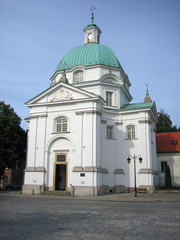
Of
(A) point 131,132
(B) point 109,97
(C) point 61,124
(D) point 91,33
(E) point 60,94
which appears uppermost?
(D) point 91,33

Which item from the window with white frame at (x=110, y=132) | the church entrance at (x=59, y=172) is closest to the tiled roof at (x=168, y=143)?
the window with white frame at (x=110, y=132)

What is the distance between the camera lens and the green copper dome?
33.9 m

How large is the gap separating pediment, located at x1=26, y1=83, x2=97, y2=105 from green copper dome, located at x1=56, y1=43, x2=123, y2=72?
634cm

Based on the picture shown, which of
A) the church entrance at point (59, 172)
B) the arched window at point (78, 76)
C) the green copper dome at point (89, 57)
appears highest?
the green copper dome at point (89, 57)

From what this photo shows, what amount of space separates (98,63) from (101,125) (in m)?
8.61

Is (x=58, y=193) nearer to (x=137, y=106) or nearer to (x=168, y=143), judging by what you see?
(x=137, y=106)

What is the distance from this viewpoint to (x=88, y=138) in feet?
86.6

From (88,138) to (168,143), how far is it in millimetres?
17104

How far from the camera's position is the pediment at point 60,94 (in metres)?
27.9

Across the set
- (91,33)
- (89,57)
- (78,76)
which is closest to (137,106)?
(78,76)

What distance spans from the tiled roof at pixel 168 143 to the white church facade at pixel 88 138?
22.7 ft

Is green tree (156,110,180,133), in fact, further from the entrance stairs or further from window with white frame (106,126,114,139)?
the entrance stairs

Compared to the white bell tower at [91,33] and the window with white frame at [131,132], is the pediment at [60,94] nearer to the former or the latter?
the window with white frame at [131,132]

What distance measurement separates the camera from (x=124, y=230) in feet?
27.8
